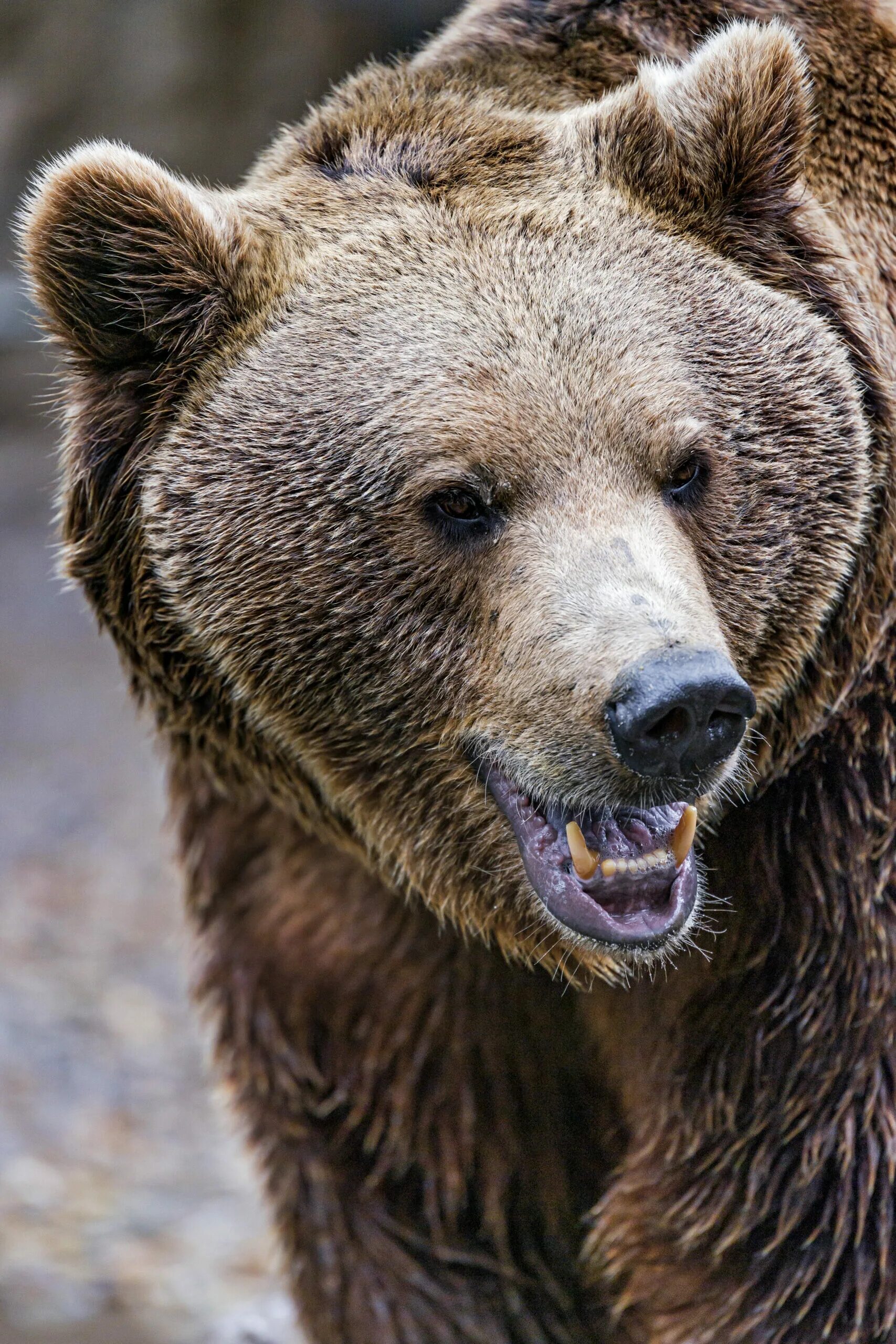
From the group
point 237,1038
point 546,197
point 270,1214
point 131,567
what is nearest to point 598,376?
point 546,197

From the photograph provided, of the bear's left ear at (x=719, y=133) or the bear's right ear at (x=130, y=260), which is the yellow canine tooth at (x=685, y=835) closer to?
the bear's left ear at (x=719, y=133)

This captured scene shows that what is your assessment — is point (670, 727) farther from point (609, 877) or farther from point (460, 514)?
point (460, 514)

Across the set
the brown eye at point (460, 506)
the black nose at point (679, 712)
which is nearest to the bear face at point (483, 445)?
the brown eye at point (460, 506)

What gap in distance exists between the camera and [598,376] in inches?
141

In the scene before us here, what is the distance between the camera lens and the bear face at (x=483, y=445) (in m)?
3.54

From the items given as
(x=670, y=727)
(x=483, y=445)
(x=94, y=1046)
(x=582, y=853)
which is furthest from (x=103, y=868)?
(x=670, y=727)

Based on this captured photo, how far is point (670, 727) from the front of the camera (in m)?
3.19

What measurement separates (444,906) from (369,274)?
1472 mm

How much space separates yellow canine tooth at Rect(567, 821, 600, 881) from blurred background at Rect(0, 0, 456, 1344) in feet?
6.49

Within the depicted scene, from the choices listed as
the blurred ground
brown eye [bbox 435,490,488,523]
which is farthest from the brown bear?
the blurred ground

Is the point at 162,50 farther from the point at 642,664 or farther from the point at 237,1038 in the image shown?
the point at 642,664

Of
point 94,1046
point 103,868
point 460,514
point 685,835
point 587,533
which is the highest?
point 103,868

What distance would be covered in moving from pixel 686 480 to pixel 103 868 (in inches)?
291

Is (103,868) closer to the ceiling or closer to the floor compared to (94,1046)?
closer to the ceiling
